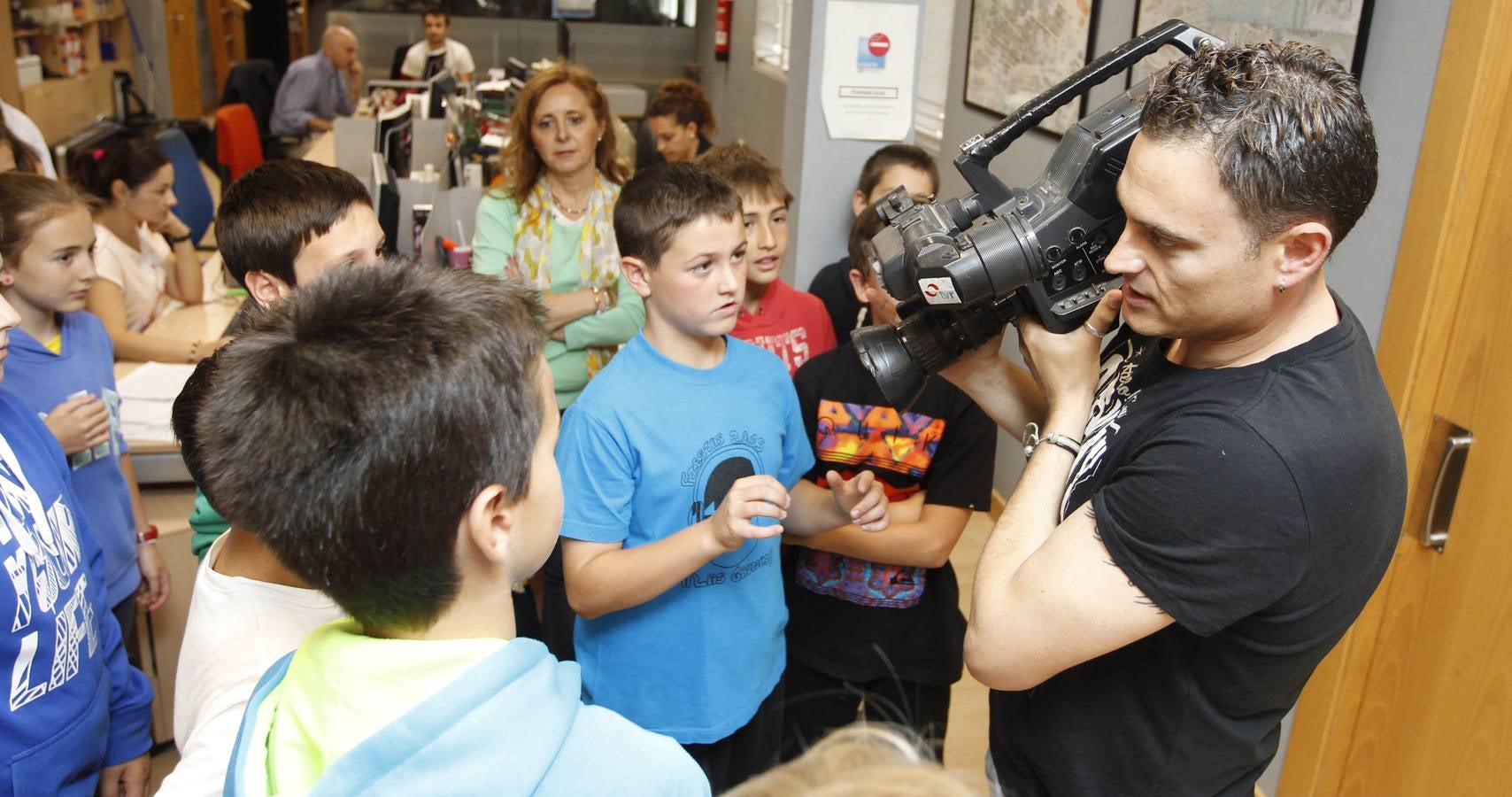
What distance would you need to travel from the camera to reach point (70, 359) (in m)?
1.86

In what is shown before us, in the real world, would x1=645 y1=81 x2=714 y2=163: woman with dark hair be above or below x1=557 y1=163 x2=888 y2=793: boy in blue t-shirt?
above

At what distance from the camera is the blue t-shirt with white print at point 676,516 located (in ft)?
4.71

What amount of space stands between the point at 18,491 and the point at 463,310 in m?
0.82

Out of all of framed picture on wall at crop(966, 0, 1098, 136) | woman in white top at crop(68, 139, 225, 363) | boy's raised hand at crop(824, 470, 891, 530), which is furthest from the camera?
framed picture on wall at crop(966, 0, 1098, 136)

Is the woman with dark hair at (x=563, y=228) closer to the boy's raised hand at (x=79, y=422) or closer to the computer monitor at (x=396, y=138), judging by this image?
the boy's raised hand at (x=79, y=422)

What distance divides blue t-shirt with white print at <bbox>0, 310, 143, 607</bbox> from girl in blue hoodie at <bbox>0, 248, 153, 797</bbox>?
1.43ft

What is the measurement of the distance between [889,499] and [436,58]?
6.13 m

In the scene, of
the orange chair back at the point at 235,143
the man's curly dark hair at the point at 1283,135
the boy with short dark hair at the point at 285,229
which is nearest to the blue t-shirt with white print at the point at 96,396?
the boy with short dark hair at the point at 285,229

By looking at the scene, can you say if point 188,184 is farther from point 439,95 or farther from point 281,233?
point 281,233

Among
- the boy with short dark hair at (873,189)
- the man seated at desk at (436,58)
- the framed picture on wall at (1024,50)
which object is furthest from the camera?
the man seated at desk at (436,58)

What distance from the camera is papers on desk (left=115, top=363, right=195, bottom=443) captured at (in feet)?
7.66

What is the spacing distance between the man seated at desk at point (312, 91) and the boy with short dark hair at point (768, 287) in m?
5.15

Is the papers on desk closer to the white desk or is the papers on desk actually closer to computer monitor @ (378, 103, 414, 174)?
the white desk

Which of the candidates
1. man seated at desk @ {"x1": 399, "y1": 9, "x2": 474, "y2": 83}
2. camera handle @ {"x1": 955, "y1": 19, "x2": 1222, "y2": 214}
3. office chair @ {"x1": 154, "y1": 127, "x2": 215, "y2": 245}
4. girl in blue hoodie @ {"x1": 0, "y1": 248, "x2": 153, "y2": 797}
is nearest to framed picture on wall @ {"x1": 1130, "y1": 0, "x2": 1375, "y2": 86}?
camera handle @ {"x1": 955, "y1": 19, "x2": 1222, "y2": 214}
